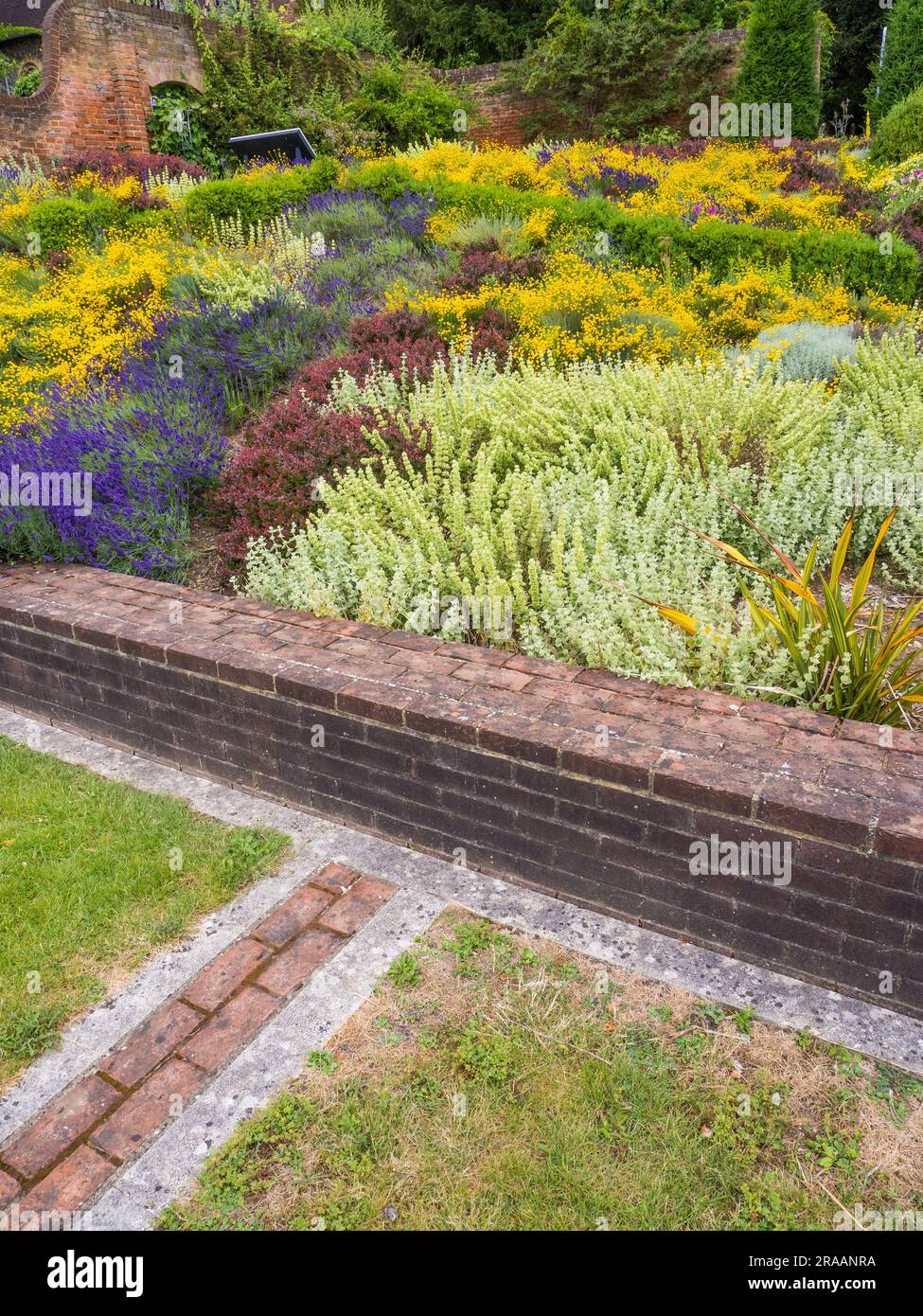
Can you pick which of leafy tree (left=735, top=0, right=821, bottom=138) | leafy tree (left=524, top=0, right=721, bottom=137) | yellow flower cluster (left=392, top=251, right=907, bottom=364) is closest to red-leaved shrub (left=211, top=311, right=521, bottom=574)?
yellow flower cluster (left=392, top=251, right=907, bottom=364)

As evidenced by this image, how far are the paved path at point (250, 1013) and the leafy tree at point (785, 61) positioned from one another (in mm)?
18251

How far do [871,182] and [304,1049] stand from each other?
13973 millimetres

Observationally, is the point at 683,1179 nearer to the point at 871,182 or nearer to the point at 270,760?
the point at 270,760

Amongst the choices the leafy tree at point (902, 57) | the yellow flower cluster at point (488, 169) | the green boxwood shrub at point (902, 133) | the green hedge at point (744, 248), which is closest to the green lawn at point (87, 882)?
the green hedge at point (744, 248)

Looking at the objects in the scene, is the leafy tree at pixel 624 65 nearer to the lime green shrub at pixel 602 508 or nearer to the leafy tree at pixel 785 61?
the leafy tree at pixel 785 61

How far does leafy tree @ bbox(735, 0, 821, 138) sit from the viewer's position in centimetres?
1564

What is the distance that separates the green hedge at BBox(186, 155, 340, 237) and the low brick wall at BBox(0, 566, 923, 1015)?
8.73 metres

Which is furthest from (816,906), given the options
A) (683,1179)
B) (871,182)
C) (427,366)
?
(871,182)

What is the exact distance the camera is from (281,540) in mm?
4855

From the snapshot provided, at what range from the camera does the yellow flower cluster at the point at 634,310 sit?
6.47 meters

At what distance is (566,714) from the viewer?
2.96 metres

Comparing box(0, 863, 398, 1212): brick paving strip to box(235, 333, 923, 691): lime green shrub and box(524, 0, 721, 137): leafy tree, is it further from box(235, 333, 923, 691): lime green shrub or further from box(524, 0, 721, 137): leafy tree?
box(524, 0, 721, 137): leafy tree

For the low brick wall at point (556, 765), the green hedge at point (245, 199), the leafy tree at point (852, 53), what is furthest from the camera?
the leafy tree at point (852, 53)
